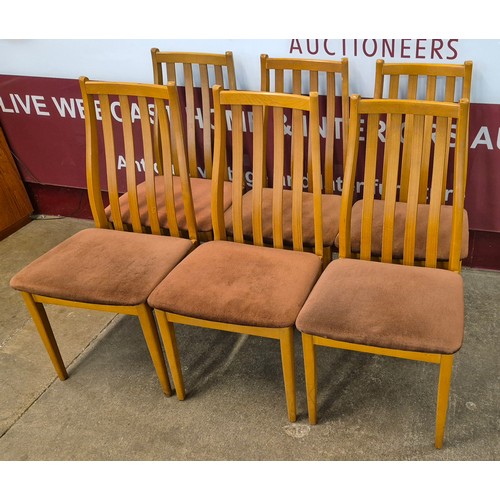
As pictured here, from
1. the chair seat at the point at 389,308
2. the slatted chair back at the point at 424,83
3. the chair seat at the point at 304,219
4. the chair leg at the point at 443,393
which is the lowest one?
the chair leg at the point at 443,393

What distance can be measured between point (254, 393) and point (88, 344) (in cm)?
84

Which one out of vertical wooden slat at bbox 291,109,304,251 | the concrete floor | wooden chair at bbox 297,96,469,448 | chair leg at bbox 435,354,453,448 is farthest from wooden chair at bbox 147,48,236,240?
chair leg at bbox 435,354,453,448

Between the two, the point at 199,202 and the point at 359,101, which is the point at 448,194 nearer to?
the point at 359,101

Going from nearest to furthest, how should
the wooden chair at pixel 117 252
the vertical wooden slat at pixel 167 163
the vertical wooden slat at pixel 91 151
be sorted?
1. the wooden chair at pixel 117 252
2. the vertical wooden slat at pixel 167 163
3. the vertical wooden slat at pixel 91 151

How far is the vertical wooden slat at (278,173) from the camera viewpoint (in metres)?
1.96

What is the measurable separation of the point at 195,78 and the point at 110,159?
74cm

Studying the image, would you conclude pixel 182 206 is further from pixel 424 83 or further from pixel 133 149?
pixel 424 83

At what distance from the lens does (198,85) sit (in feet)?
8.92

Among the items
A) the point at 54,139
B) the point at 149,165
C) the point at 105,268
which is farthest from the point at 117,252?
the point at 54,139

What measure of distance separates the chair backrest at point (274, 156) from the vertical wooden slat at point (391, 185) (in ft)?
0.78

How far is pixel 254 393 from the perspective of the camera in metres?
2.17

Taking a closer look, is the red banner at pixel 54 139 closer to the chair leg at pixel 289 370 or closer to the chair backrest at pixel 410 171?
the chair backrest at pixel 410 171

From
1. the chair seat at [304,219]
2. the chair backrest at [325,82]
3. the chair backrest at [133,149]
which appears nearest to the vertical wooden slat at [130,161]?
the chair backrest at [133,149]

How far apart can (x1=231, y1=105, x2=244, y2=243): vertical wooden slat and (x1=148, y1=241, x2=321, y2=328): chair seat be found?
0.29 feet
